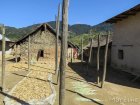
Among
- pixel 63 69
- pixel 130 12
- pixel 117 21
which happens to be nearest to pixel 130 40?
pixel 130 12

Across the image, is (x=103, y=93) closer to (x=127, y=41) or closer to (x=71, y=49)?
(x=127, y=41)

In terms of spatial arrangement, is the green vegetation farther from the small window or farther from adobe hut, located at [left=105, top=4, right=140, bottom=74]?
the small window

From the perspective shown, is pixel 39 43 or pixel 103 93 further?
pixel 39 43

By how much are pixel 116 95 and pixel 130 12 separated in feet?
34.7

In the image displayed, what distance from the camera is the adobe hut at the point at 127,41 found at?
80.0 ft

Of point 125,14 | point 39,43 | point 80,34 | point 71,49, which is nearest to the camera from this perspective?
point 125,14

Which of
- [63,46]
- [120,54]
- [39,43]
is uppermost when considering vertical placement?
[39,43]

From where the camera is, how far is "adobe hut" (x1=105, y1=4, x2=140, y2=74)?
2439cm

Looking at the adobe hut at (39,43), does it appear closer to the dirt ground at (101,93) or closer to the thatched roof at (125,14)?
the thatched roof at (125,14)

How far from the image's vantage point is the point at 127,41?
2672 cm

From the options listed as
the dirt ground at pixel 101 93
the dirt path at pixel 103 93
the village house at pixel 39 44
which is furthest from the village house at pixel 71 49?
the dirt path at pixel 103 93

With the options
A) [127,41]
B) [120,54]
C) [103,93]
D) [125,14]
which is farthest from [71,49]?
[103,93]

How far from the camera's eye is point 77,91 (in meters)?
16.5

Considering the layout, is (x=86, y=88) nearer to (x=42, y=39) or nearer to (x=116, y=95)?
(x=116, y=95)
